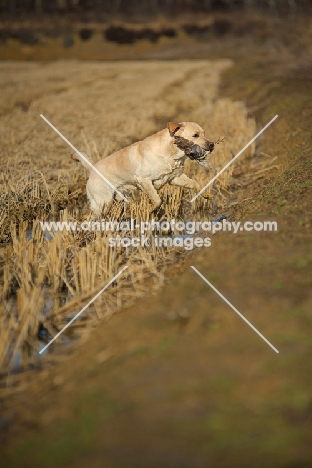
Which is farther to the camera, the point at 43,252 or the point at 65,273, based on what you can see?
the point at 43,252

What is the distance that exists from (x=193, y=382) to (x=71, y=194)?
251 inches

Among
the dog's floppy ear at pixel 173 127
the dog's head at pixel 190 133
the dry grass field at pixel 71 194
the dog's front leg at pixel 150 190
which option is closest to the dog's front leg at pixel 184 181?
the dog's front leg at pixel 150 190

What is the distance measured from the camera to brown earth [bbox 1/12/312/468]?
379 cm

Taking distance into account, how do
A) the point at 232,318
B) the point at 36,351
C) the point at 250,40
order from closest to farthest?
the point at 232,318 < the point at 36,351 < the point at 250,40

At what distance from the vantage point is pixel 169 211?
30.7 ft

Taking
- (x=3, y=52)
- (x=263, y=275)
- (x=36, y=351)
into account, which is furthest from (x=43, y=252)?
(x=3, y=52)

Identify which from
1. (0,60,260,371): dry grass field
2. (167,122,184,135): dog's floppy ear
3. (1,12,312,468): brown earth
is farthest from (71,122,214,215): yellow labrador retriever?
(1,12,312,468): brown earth

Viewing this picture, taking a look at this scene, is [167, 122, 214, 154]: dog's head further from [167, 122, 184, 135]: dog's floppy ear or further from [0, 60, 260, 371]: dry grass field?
[0, 60, 260, 371]: dry grass field

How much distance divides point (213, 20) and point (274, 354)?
158ft

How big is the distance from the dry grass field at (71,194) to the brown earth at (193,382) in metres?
0.67

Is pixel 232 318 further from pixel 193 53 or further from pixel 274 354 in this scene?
pixel 193 53

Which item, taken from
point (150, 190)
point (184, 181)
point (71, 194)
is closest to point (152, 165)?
point (150, 190)

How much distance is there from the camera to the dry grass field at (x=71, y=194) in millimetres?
6285

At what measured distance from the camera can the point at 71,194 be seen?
1037cm
